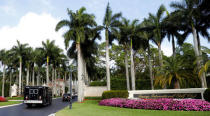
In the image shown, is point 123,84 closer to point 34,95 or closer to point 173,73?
point 173,73

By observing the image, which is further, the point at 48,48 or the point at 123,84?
the point at 48,48

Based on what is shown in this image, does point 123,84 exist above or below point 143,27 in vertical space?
below

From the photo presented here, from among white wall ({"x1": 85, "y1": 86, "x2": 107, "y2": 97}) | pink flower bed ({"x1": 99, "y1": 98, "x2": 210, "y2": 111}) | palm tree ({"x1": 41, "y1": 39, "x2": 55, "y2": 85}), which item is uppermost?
palm tree ({"x1": 41, "y1": 39, "x2": 55, "y2": 85})

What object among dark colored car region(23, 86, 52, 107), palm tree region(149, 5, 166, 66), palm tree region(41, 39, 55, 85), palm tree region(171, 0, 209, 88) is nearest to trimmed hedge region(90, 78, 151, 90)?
palm tree region(149, 5, 166, 66)

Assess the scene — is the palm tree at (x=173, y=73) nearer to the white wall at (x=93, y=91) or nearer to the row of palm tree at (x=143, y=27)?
the row of palm tree at (x=143, y=27)

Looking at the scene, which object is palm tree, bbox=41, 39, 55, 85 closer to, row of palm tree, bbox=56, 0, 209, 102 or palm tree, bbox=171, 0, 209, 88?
row of palm tree, bbox=56, 0, 209, 102

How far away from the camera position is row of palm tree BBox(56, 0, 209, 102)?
25.0 metres

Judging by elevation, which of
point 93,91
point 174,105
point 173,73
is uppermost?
point 173,73

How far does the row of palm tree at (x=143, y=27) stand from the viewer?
25.0 meters

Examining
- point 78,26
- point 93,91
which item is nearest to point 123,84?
point 93,91

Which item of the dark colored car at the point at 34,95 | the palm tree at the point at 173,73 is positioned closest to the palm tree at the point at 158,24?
the palm tree at the point at 173,73

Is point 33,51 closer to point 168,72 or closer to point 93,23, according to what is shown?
point 93,23

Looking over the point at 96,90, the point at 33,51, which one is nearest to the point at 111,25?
the point at 96,90

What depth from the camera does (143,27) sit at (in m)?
30.4
